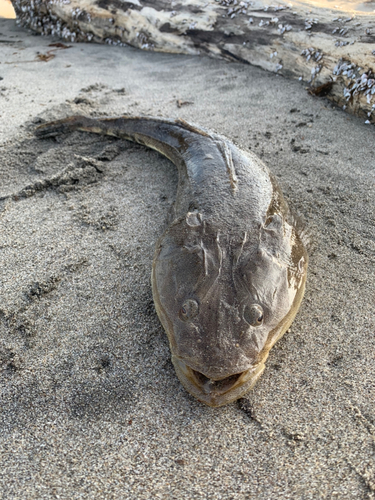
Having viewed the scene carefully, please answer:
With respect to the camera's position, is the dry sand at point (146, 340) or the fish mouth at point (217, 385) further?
the fish mouth at point (217, 385)

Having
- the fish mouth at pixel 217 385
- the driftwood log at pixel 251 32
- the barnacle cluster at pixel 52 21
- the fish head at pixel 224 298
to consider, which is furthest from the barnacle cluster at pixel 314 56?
the fish mouth at pixel 217 385

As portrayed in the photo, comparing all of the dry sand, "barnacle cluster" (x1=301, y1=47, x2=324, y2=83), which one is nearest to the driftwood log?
"barnacle cluster" (x1=301, y1=47, x2=324, y2=83)

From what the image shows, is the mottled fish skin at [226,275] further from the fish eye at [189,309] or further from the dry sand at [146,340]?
the dry sand at [146,340]

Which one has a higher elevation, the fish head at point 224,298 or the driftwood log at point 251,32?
the driftwood log at point 251,32

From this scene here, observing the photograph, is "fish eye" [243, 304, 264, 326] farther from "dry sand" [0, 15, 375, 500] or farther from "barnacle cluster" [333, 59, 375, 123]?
"barnacle cluster" [333, 59, 375, 123]

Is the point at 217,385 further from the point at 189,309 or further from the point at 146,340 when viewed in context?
the point at 146,340

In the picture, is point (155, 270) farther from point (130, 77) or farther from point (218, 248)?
point (130, 77)

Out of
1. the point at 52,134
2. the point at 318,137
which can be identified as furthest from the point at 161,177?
the point at 318,137
